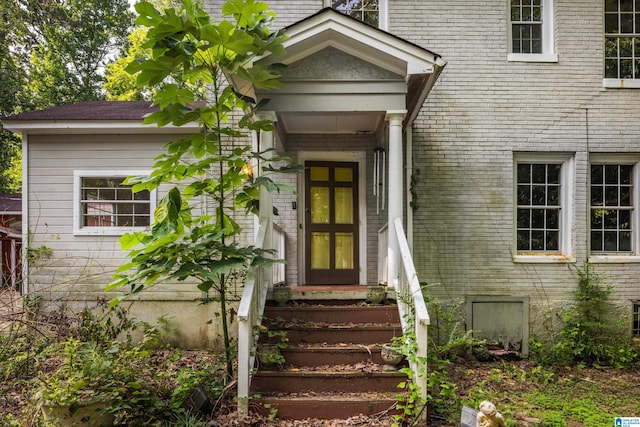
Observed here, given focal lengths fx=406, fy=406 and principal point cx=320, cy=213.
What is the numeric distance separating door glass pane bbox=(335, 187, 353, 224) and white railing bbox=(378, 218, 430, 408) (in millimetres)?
2013

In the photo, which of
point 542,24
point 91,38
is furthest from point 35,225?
point 91,38

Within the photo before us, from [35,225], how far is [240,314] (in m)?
4.51

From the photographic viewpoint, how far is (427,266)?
6426mm

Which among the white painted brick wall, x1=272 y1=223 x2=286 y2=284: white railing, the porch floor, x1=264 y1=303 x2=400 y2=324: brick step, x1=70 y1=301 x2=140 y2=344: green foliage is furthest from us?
the white painted brick wall

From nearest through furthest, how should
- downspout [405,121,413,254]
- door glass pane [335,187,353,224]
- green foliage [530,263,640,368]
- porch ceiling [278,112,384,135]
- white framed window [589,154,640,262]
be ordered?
porch ceiling [278,112,384,135], green foliage [530,263,640,368], downspout [405,121,413,254], white framed window [589,154,640,262], door glass pane [335,187,353,224]

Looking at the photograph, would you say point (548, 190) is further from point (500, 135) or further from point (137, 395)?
point (137, 395)

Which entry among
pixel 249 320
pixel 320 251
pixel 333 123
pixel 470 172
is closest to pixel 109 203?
pixel 320 251

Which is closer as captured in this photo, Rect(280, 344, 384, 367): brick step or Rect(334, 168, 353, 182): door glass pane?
Rect(280, 344, 384, 367): brick step

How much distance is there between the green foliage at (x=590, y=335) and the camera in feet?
19.6

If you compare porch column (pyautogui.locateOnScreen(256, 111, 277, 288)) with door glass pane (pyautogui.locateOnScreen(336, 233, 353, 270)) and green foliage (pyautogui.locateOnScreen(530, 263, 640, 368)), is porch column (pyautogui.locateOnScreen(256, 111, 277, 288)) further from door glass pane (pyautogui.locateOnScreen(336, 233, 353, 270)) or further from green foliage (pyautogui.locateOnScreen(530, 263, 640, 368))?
green foliage (pyautogui.locateOnScreen(530, 263, 640, 368))

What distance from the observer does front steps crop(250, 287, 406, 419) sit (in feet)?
12.2

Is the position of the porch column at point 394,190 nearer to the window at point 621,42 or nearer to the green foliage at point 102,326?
the green foliage at point 102,326

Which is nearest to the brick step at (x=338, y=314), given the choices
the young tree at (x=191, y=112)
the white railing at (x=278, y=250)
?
the young tree at (x=191, y=112)

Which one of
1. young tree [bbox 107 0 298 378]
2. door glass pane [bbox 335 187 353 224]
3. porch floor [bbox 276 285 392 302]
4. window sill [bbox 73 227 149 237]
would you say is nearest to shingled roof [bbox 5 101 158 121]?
window sill [bbox 73 227 149 237]
